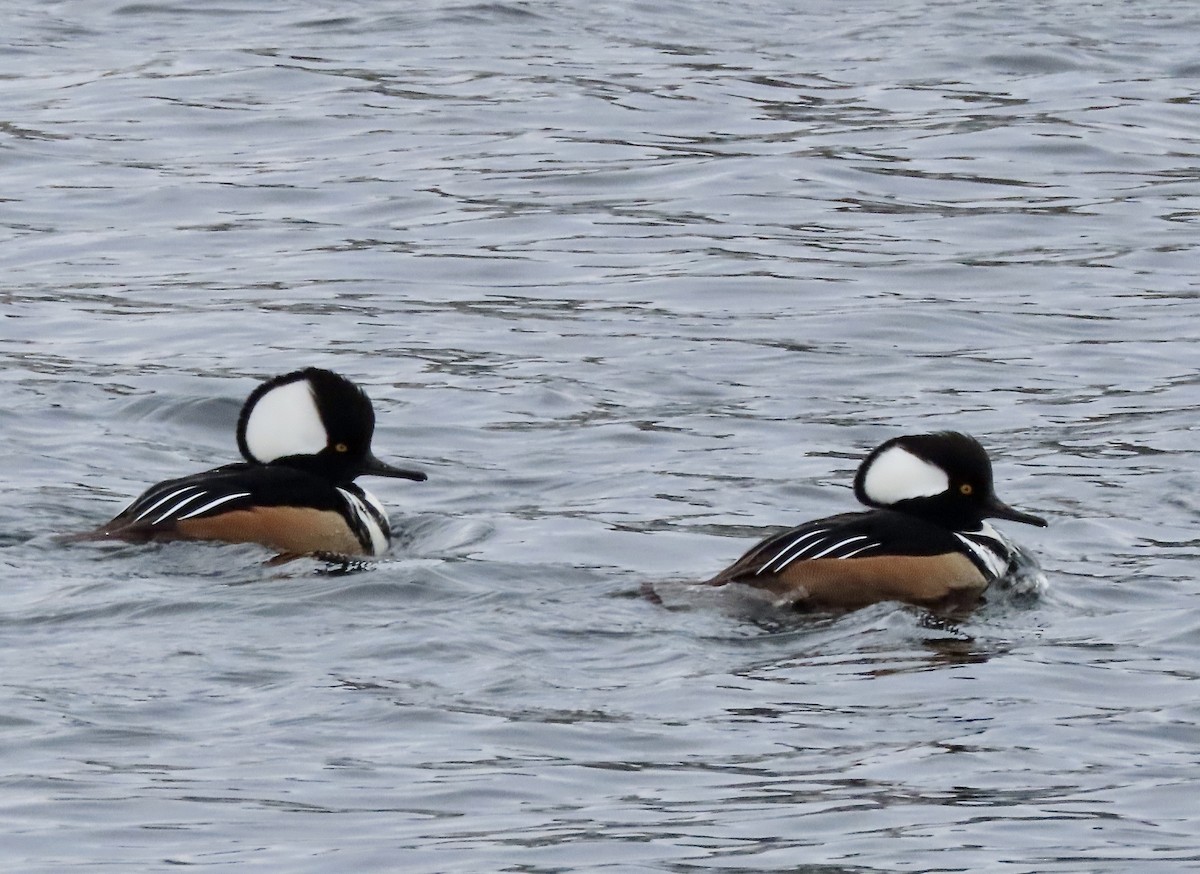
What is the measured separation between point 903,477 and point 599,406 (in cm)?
307

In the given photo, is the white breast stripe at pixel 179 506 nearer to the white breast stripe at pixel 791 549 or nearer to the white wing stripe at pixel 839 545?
the white breast stripe at pixel 791 549

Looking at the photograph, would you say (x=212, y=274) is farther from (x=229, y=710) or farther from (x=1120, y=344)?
(x=229, y=710)

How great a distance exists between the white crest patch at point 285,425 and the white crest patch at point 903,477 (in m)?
2.13

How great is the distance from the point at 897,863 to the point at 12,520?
4.71 meters

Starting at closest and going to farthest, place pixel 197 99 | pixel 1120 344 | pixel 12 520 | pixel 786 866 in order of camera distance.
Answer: pixel 786 866, pixel 12 520, pixel 1120 344, pixel 197 99

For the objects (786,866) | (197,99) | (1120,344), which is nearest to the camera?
(786,866)

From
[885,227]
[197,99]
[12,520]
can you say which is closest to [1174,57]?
[885,227]

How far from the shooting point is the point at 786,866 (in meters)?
6.00

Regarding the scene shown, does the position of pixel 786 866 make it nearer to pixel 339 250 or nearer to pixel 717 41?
pixel 339 250

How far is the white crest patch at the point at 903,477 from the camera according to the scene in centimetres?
894

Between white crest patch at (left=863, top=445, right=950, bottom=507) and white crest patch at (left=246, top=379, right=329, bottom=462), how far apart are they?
2.13 meters

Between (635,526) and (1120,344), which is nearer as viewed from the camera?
(635,526)

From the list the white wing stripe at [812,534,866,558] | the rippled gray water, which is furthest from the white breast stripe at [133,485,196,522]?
the white wing stripe at [812,534,866,558]

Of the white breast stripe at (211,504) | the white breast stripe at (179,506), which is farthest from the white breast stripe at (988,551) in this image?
the white breast stripe at (179,506)
